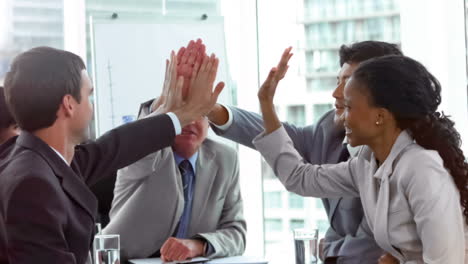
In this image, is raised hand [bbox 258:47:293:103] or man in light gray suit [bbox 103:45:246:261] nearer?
raised hand [bbox 258:47:293:103]

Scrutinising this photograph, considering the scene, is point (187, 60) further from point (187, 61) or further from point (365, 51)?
point (365, 51)

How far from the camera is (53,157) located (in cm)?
175

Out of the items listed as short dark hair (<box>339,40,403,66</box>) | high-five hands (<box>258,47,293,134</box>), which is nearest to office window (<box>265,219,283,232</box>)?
short dark hair (<box>339,40,403,66</box>)

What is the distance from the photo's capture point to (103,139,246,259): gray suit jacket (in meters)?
2.80

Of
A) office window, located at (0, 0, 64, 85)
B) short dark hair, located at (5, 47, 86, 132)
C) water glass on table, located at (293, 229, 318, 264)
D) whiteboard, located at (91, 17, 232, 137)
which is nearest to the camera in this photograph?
short dark hair, located at (5, 47, 86, 132)

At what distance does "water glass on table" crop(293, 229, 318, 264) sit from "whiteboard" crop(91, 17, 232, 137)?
7.21 feet

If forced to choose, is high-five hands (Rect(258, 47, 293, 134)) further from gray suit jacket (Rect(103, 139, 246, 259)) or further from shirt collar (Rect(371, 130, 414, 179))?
gray suit jacket (Rect(103, 139, 246, 259))

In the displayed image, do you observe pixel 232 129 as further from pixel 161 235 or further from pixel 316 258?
pixel 316 258

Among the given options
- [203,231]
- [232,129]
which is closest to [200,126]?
[232,129]

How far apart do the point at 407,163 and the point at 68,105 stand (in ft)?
2.95

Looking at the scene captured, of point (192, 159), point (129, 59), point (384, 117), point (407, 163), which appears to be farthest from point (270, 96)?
point (129, 59)

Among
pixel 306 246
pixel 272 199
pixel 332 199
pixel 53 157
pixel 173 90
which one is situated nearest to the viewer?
pixel 53 157

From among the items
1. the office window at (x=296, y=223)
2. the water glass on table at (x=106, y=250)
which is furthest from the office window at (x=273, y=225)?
the water glass on table at (x=106, y=250)

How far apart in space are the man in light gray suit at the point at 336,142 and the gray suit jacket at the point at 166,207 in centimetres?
25
